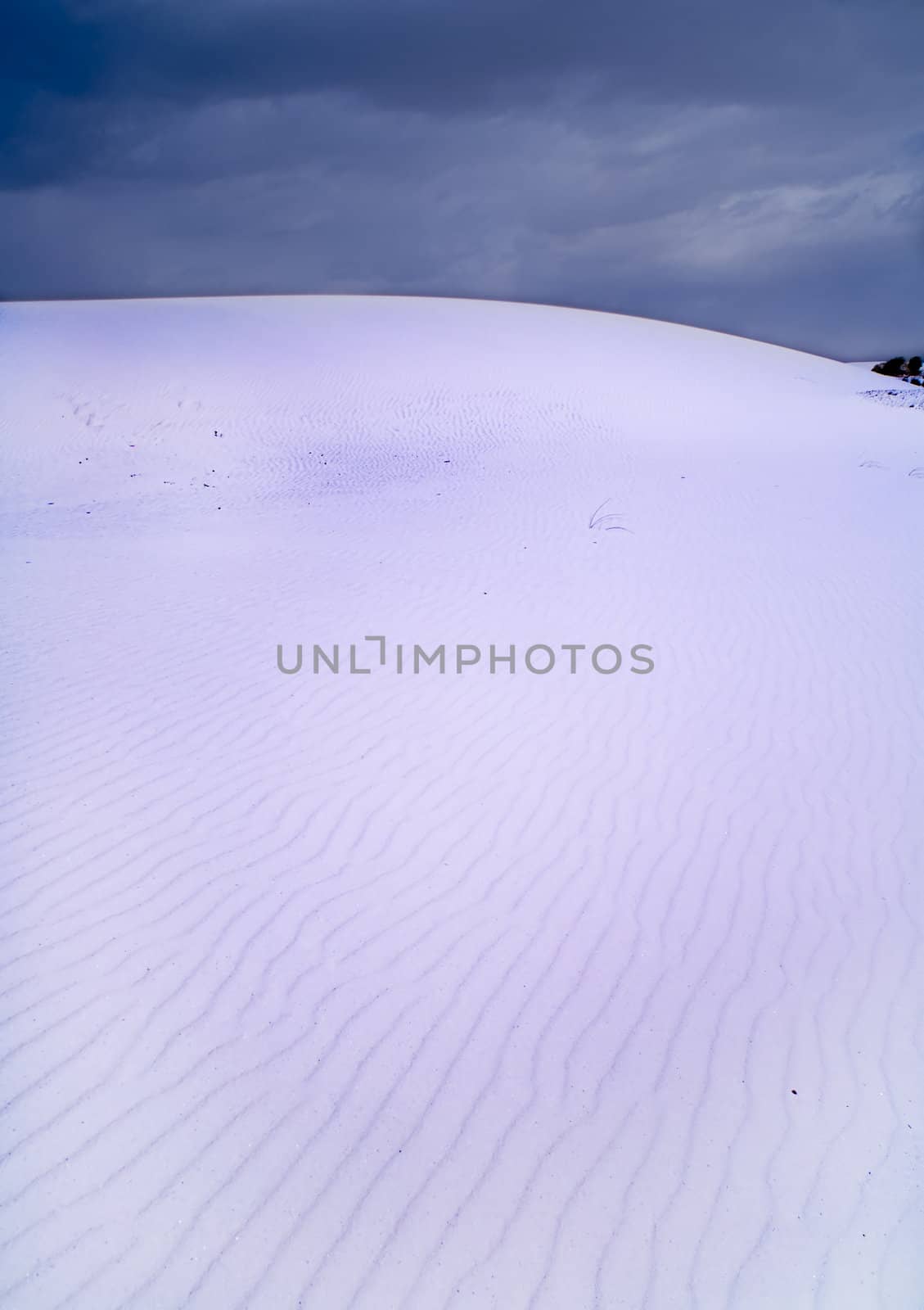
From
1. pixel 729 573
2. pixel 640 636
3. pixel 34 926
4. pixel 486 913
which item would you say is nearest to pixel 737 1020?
pixel 486 913

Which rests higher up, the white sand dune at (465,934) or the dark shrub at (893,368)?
the dark shrub at (893,368)

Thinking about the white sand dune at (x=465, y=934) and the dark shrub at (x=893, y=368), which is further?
the dark shrub at (x=893, y=368)

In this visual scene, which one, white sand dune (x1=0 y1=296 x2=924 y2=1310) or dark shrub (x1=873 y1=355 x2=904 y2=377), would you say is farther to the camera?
dark shrub (x1=873 y1=355 x2=904 y2=377)

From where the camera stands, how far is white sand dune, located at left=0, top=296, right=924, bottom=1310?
253 centimetres

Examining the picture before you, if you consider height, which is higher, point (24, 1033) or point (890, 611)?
point (890, 611)

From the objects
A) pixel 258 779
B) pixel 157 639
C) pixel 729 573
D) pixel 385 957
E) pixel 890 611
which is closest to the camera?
pixel 385 957

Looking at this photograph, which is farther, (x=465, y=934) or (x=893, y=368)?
(x=893, y=368)

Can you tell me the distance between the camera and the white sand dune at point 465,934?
253 cm

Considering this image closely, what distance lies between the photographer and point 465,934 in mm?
3693

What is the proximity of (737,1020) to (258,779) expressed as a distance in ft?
9.21

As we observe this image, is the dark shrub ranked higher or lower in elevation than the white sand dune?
higher

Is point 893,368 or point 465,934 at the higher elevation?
point 893,368

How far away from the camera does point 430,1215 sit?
2.59 m

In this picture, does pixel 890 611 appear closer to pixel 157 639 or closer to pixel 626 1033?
pixel 626 1033
